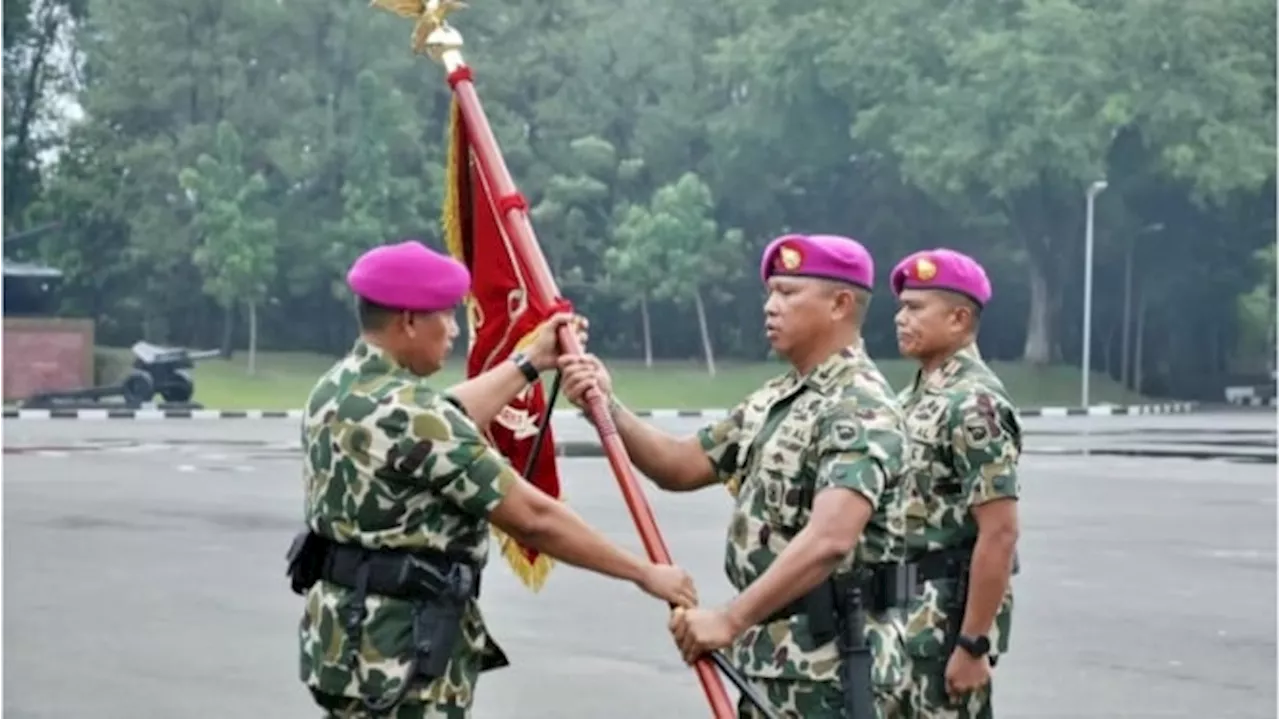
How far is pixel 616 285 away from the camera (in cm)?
5362

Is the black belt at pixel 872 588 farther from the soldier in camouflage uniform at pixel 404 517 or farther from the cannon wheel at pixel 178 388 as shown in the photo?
the cannon wheel at pixel 178 388

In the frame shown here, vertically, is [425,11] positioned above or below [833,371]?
above

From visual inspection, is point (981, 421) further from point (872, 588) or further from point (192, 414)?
point (192, 414)

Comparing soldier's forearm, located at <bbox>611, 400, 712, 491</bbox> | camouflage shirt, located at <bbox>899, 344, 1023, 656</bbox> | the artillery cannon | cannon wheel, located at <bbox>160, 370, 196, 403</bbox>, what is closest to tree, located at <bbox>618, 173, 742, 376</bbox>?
the artillery cannon

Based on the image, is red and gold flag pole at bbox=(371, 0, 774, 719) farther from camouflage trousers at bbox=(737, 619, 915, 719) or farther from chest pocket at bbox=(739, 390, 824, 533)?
camouflage trousers at bbox=(737, 619, 915, 719)

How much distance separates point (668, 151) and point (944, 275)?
51591 millimetres

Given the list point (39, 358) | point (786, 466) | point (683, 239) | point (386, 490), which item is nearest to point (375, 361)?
point (386, 490)

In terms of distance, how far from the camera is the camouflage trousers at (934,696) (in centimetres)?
503

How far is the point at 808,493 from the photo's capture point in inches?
169

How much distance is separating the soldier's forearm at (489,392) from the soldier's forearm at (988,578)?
114 cm

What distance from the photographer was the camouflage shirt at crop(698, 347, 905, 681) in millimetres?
4207

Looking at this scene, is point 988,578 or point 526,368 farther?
point 988,578

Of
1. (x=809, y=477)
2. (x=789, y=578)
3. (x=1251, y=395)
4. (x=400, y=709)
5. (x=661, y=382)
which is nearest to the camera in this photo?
(x=789, y=578)

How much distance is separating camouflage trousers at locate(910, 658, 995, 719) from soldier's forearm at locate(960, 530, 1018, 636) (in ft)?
0.53
